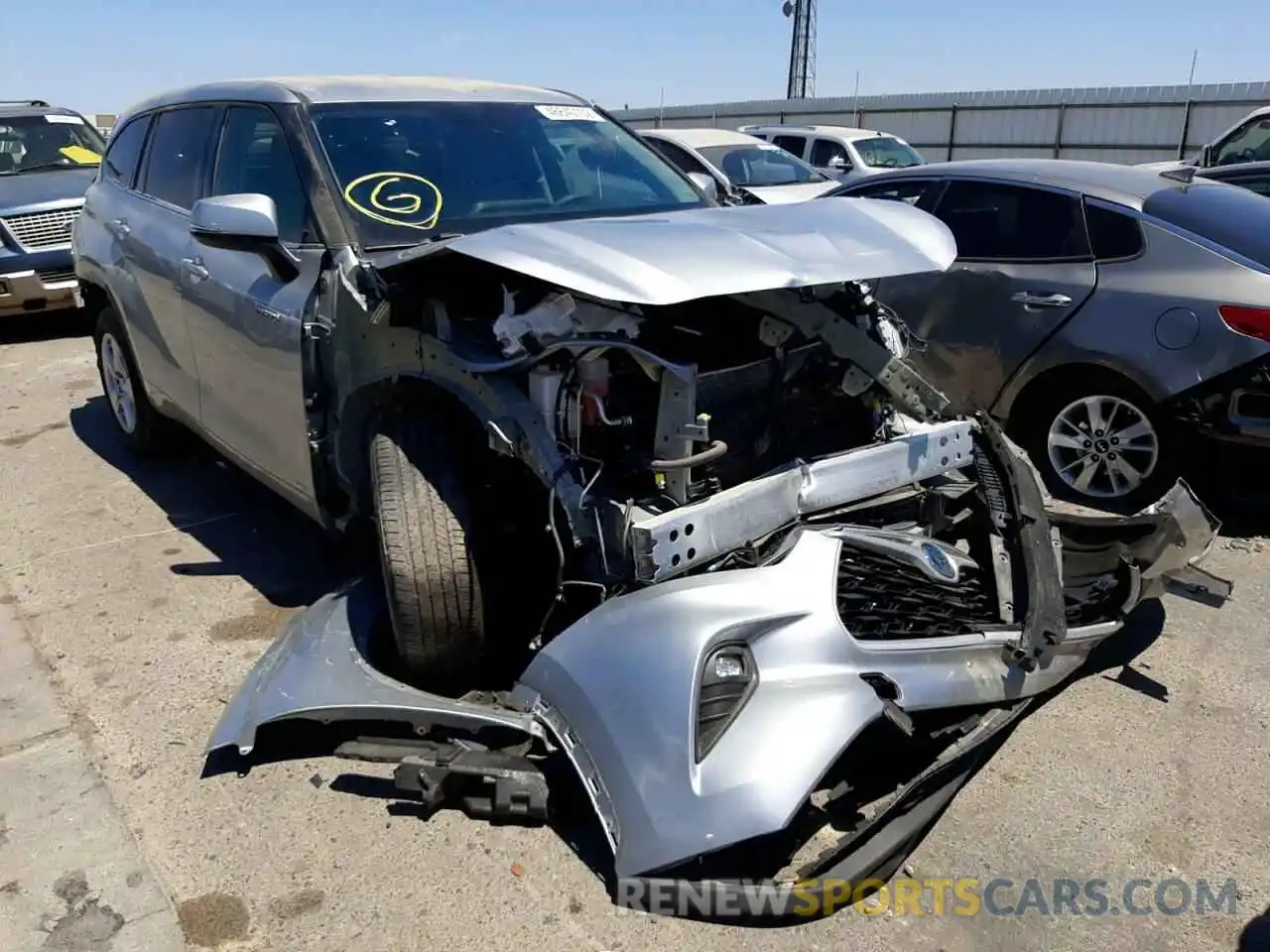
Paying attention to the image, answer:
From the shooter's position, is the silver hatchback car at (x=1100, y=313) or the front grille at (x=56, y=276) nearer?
the silver hatchback car at (x=1100, y=313)

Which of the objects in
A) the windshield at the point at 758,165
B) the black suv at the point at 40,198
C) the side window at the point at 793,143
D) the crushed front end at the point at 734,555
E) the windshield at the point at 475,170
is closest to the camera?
the crushed front end at the point at 734,555

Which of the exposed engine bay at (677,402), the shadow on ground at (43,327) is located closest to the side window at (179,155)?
the exposed engine bay at (677,402)

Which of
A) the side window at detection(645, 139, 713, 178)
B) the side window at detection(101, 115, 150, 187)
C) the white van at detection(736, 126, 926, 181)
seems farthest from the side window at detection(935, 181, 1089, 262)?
the white van at detection(736, 126, 926, 181)

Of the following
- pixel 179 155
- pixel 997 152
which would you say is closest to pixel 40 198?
pixel 179 155

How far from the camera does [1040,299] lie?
473 cm

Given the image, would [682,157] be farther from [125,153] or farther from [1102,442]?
[1102,442]

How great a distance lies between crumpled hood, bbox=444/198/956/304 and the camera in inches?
97.1

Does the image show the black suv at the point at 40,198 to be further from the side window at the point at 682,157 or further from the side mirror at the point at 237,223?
the side mirror at the point at 237,223

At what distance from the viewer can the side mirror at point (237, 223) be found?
129 inches

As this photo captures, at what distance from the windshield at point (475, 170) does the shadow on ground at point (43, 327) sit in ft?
22.0

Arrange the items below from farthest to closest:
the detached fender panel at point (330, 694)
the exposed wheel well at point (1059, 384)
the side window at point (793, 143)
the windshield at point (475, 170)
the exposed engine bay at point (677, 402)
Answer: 1. the side window at point (793, 143)
2. the exposed wheel well at point (1059, 384)
3. the windshield at point (475, 170)
4. the detached fender panel at point (330, 694)
5. the exposed engine bay at point (677, 402)

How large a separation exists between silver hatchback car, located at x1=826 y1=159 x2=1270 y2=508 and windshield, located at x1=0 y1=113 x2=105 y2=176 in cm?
869

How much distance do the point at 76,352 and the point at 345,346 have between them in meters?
6.64

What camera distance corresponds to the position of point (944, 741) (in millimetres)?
2699
